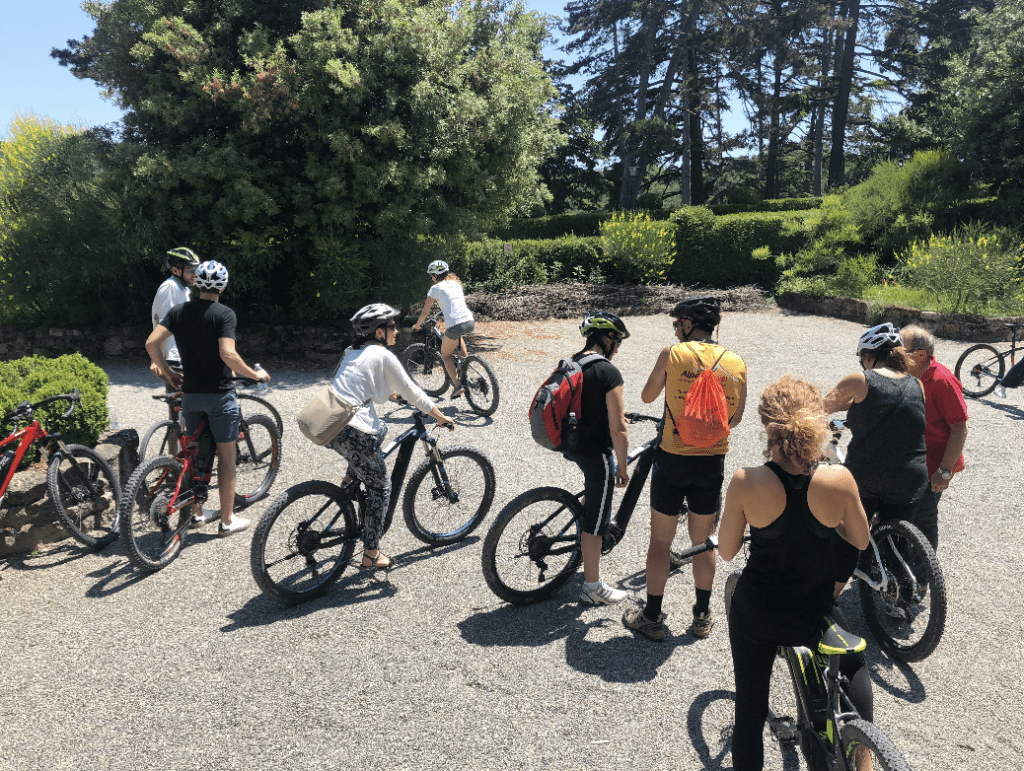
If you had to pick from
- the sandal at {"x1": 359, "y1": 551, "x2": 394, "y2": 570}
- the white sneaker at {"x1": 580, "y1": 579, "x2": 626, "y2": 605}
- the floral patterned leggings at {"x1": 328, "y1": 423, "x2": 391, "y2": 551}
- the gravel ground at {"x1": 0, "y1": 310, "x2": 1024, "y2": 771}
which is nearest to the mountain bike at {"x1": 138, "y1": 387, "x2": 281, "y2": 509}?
the gravel ground at {"x1": 0, "y1": 310, "x2": 1024, "y2": 771}

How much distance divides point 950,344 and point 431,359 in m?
10.2

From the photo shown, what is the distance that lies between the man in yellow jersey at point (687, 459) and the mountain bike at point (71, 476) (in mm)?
4346

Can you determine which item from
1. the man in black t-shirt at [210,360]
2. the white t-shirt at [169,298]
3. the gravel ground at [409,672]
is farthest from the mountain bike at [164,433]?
the gravel ground at [409,672]

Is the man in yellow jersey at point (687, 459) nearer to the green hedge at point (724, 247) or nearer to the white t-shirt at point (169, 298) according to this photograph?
the white t-shirt at point (169, 298)

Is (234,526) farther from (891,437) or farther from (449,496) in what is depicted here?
(891,437)

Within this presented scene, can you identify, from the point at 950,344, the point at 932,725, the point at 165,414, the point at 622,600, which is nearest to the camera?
the point at 932,725

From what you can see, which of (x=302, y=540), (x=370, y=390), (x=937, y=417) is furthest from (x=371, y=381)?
(x=937, y=417)

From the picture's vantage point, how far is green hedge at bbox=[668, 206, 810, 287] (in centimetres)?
2122

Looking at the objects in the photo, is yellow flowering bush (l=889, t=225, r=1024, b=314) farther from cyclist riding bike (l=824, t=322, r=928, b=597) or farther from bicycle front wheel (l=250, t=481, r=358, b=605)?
bicycle front wheel (l=250, t=481, r=358, b=605)

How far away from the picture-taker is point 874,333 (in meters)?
3.91

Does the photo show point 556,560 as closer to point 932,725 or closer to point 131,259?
point 932,725

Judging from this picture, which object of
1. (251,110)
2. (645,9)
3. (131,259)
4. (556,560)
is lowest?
(556,560)

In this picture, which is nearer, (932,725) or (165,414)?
(932,725)

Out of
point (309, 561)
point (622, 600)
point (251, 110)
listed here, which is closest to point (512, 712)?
point (622, 600)
